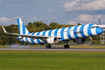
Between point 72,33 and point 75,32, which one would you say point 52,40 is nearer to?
point 72,33

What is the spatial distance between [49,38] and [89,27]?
9283 millimetres

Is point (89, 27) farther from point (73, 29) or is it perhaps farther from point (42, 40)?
point (42, 40)

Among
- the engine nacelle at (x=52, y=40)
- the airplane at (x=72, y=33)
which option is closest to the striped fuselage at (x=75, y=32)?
the airplane at (x=72, y=33)
